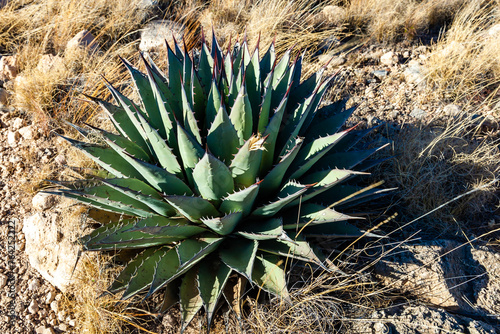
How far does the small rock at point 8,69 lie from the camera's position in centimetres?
412

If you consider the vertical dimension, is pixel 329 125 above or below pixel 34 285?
above

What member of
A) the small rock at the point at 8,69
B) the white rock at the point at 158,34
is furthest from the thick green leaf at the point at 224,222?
the small rock at the point at 8,69

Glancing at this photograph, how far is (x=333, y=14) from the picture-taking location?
4.63m

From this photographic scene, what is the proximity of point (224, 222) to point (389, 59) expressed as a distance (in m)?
3.26

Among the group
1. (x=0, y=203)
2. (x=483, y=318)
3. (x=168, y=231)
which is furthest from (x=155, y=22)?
(x=483, y=318)

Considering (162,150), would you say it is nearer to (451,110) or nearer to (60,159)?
(60,159)

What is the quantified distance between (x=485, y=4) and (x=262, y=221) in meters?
4.56

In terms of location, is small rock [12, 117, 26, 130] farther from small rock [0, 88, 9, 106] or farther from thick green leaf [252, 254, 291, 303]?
thick green leaf [252, 254, 291, 303]

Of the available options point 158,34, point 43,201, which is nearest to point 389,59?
point 158,34

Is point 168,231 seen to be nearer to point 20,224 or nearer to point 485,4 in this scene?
point 20,224

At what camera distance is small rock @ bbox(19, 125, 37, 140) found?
3.66 metres

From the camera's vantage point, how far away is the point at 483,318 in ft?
7.56

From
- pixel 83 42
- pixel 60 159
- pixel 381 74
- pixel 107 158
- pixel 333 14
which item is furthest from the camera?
pixel 333 14

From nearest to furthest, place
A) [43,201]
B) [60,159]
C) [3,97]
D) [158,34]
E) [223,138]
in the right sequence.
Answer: [223,138]
[43,201]
[60,159]
[3,97]
[158,34]
